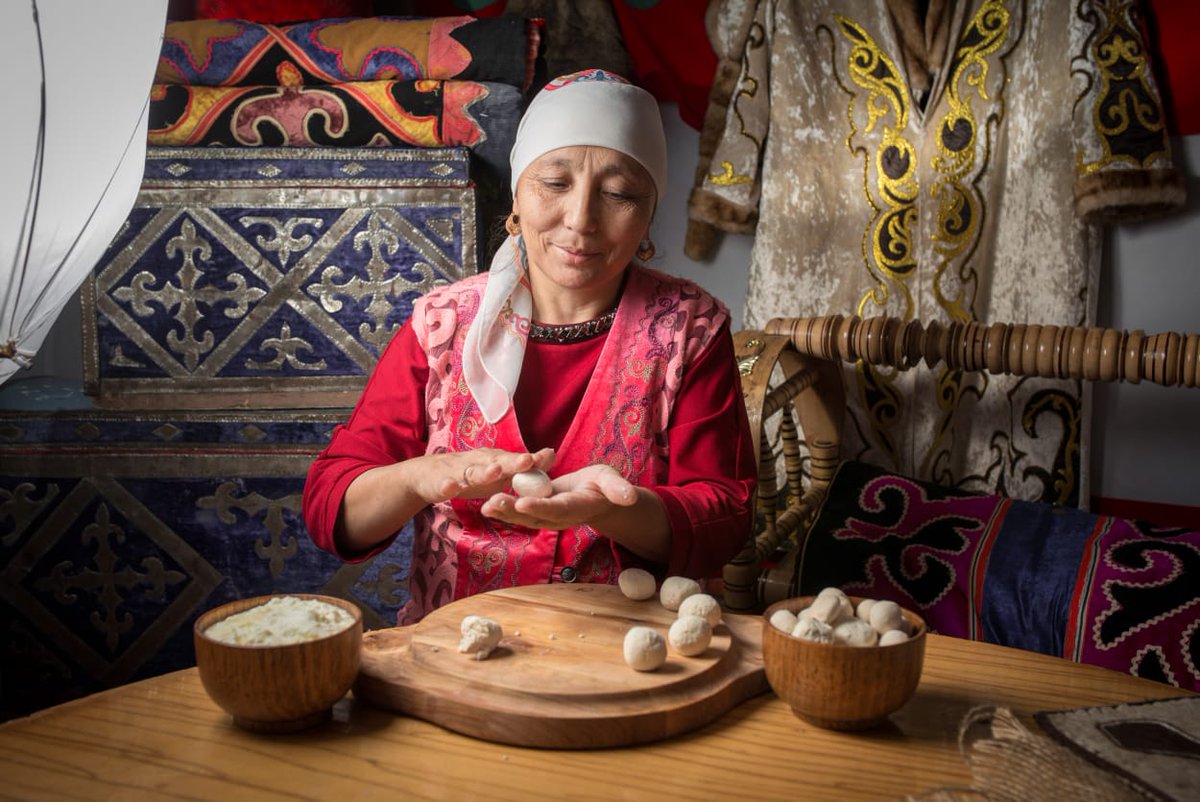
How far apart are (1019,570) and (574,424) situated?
0.99 meters

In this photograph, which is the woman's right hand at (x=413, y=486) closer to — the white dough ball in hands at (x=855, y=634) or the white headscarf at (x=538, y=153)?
the white headscarf at (x=538, y=153)

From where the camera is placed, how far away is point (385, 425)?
1.39 m

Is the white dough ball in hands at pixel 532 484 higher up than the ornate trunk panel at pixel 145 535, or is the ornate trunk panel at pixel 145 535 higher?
the white dough ball in hands at pixel 532 484

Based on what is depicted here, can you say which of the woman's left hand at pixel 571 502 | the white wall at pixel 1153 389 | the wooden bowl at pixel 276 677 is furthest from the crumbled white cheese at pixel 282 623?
the white wall at pixel 1153 389

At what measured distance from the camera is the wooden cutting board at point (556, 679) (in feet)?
2.57

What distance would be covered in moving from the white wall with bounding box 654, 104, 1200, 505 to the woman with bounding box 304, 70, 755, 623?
1.40 meters

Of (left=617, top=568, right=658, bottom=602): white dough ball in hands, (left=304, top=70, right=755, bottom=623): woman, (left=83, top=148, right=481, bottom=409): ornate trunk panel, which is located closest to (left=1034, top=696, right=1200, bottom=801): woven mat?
(left=617, top=568, right=658, bottom=602): white dough ball in hands

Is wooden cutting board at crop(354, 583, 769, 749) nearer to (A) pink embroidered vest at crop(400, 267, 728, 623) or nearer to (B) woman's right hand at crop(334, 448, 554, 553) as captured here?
Result: (B) woman's right hand at crop(334, 448, 554, 553)

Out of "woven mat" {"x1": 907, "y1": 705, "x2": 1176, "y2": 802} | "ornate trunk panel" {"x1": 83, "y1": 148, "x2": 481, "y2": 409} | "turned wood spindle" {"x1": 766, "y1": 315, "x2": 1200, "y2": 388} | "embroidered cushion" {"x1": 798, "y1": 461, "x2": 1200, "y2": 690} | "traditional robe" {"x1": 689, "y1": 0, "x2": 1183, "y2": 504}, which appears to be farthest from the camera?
"traditional robe" {"x1": 689, "y1": 0, "x2": 1183, "y2": 504}

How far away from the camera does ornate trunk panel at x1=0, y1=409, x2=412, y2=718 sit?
6.62ft

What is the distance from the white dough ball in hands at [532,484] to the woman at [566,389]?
19cm

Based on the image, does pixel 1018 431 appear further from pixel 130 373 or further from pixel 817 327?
pixel 130 373

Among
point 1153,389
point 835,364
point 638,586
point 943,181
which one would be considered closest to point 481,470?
point 638,586

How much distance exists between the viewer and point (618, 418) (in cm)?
138
